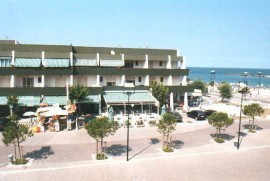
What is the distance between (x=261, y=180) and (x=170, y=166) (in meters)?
7.07

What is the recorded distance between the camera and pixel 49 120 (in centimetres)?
4025

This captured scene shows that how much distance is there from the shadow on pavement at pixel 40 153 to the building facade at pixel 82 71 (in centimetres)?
1468

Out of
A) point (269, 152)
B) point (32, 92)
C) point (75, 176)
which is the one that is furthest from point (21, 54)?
point (269, 152)

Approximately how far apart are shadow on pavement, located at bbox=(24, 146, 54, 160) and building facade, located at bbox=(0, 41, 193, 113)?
14678 millimetres

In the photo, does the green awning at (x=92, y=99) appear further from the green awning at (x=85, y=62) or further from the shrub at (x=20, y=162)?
the shrub at (x=20, y=162)

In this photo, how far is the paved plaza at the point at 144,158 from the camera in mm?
22703

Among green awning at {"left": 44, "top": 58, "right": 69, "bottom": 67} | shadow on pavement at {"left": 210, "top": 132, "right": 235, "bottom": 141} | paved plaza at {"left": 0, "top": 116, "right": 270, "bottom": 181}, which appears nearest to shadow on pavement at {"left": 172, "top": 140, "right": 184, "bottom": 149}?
paved plaza at {"left": 0, "top": 116, "right": 270, "bottom": 181}

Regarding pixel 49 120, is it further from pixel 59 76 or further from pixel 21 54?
pixel 21 54

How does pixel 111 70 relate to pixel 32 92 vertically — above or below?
above

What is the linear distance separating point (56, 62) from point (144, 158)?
25.0 m

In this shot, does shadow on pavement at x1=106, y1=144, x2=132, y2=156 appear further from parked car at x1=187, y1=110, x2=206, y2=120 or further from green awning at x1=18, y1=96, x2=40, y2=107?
parked car at x1=187, y1=110, x2=206, y2=120

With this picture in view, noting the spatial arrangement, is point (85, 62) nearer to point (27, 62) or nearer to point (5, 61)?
point (27, 62)

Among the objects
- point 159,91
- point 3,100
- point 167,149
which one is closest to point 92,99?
point 159,91

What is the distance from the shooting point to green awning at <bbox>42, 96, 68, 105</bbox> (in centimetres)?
4294
